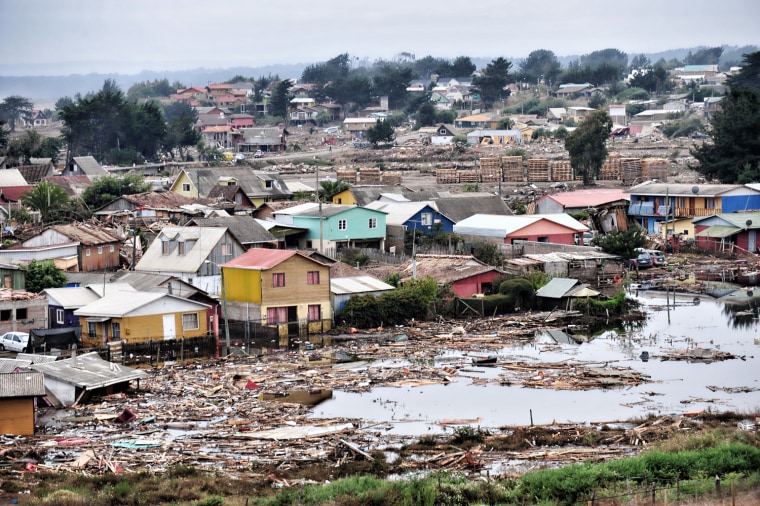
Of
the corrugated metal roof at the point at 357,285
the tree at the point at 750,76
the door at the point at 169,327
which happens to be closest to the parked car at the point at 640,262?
the corrugated metal roof at the point at 357,285

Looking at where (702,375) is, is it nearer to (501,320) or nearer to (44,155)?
(501,320)

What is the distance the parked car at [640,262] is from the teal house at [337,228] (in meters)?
9.50

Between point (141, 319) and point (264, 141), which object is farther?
point (264, 141)

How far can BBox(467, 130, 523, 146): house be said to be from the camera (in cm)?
9025

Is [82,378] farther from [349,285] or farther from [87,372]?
[349,285]

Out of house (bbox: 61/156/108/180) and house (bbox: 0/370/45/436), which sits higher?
house (bbox: 61/156/108/180)

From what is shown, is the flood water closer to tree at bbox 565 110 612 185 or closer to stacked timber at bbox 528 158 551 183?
tree at bbox 565 110 612 185

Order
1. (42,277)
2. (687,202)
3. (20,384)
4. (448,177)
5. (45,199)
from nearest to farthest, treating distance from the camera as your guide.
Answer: (20,384)
(42,277)
(45,199)
(687,202)
(448,177)

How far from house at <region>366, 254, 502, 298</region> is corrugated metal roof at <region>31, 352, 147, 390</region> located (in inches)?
472

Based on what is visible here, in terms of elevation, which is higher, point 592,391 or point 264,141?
point 264,141

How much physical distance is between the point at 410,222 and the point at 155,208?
33.8 ft

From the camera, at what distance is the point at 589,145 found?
60.7m

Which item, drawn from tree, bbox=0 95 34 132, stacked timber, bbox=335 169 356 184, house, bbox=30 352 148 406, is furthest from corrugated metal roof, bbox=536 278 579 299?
tree, bbox=0 95 34 132

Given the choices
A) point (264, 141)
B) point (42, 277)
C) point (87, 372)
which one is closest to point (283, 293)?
point (42, 277)
